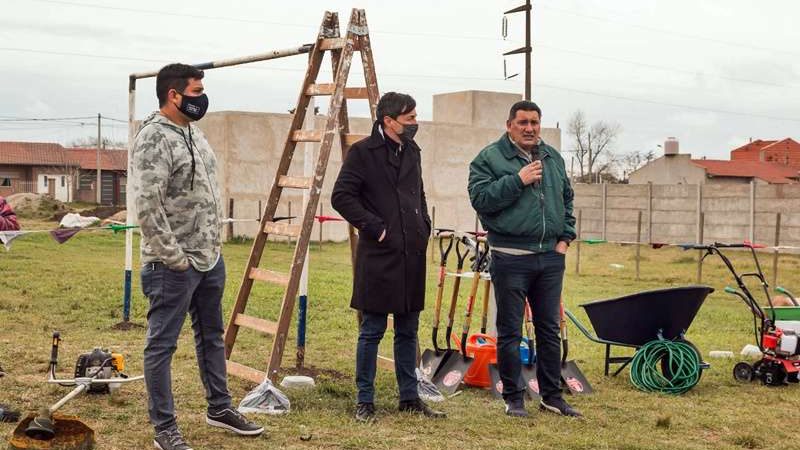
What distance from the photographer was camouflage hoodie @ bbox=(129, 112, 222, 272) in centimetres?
470

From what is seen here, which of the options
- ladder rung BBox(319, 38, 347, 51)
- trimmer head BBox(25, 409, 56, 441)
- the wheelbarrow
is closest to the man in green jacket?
the wheelbarrow

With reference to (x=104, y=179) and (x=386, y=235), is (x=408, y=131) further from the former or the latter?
(x=104, y=179)

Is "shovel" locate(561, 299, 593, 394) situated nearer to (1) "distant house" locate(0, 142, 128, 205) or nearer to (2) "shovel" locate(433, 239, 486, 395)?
(2) "shovel" locate(433, 239, 486, 395)

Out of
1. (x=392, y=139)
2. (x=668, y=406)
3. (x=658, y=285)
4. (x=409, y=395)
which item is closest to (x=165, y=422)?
(x=409, y=395)

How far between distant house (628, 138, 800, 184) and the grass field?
1592 inches

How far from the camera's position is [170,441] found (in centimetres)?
485

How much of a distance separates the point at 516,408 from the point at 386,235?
54.7 inches

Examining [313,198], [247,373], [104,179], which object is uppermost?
[104,179]

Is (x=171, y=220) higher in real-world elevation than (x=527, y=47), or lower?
lower

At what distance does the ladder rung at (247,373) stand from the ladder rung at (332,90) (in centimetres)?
200

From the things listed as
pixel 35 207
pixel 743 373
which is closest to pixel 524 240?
pixel 743 373

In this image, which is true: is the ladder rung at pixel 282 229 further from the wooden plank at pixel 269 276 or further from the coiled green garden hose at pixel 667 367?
the coiled green garden hose at pixel 667 367

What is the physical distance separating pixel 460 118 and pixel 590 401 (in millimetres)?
26122

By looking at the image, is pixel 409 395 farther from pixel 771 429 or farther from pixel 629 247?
pixel 629 247
